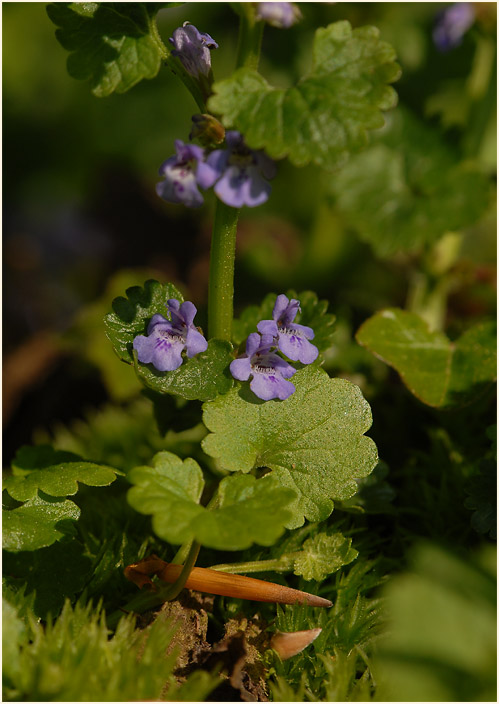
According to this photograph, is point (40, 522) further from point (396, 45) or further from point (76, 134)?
point (76, 134)

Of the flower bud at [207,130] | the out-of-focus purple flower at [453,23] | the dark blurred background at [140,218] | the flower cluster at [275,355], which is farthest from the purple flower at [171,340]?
the out-of-focus purple flower at [453,23]

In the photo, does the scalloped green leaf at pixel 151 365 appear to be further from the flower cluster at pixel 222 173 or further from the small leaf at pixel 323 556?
the small leaf at pixel 323 556

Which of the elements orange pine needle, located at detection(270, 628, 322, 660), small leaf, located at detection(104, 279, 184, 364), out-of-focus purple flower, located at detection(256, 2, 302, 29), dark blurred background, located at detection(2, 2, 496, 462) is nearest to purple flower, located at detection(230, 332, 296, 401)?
small leaf, located at detection(104, 279, 184, 364)

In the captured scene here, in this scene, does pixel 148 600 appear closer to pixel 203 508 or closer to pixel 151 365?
pixel 203 508

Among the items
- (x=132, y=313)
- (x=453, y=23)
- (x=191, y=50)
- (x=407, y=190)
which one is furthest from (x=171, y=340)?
(x=453, y=23)

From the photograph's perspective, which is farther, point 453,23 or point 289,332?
point 453,23

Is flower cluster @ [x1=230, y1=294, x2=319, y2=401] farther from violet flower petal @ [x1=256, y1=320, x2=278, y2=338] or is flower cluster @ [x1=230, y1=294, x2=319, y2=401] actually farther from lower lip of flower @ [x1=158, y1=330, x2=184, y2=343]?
lower lip of flower @ [x1=158, y1=330, x2=184, y2=343]

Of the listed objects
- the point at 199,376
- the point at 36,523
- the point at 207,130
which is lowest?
the point at 36,523

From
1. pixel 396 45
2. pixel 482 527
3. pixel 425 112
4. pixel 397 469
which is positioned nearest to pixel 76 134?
pixel 396 45
